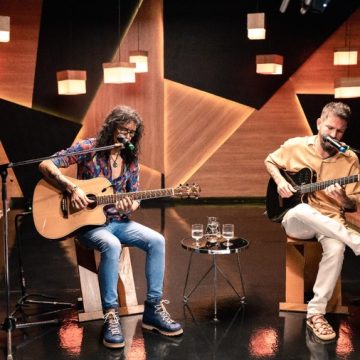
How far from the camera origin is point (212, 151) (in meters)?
9.09

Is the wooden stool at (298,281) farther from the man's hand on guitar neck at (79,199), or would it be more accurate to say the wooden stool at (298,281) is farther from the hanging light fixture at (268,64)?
the hanging light fixture at (268,64)

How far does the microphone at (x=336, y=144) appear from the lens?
3.81m

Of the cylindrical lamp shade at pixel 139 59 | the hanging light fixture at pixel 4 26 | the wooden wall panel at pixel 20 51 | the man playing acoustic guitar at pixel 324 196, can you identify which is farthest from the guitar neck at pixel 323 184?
the wooden wall panel at pixel 20 51

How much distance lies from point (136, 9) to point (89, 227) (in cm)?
528

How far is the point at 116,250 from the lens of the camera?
394 cm

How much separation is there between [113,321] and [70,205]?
83cm

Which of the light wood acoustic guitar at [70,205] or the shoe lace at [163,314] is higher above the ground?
the light wood acoustic guitar at [70,205]

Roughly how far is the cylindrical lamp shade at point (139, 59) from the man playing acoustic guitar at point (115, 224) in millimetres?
4068

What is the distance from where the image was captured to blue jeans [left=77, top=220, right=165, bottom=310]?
3.93 meters

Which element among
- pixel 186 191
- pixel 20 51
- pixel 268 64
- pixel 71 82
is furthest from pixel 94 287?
pixel 20 51

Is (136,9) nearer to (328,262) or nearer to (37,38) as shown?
(37,38)

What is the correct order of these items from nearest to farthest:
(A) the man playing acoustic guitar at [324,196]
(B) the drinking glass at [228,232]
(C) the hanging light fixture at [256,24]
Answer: (A) the man playing acoustic guitar at [324,196], (B) the drinking glass at [228,232], (C) the hanging light fixture at [256,24]

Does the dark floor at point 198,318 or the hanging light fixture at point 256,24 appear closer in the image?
the dark floor at point 198,318

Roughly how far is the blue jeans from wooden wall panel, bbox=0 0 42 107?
5.01m
